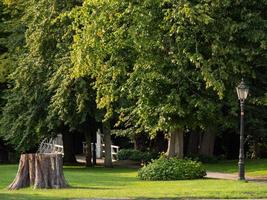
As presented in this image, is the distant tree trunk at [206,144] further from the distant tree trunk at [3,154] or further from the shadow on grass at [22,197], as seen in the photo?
the shadow on grass at [22,197]

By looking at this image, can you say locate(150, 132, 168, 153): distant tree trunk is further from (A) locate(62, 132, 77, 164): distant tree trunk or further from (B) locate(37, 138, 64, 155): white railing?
(B) locate(37, 138, 64, 155): white railing

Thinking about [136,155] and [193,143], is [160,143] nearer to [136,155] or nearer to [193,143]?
[136,155]

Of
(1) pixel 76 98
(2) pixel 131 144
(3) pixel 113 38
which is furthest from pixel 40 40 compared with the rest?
(2) pixel 131 144

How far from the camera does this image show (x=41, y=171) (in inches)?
792

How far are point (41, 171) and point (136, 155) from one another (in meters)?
24.0

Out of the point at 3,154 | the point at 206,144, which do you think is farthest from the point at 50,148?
the point at 206,144

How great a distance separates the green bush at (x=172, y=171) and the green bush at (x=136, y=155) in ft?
43.2

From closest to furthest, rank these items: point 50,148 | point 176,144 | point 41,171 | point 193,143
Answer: point 41,171 → point 176,144 → point 193,143 → point 50,148

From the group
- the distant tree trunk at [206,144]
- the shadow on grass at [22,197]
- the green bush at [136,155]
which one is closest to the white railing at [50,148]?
the green bush at [136,155]

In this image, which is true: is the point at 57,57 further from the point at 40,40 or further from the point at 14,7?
the point at 14,7

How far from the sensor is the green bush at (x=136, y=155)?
41.3 metres

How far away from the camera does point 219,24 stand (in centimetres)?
2488

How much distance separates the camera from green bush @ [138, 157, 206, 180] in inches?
1037

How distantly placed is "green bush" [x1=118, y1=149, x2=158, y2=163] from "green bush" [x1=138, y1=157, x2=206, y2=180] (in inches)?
518
